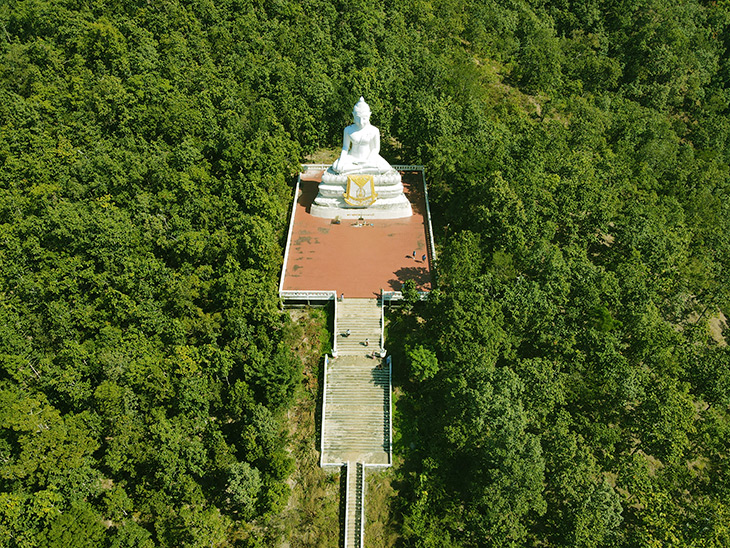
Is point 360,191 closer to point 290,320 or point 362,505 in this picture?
point 290,320

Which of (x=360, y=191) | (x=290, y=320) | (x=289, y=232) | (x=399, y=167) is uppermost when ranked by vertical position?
(x=399, y=167)

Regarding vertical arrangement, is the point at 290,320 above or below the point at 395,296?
below

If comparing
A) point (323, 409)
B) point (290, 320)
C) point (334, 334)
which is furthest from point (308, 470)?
point (290, 320)

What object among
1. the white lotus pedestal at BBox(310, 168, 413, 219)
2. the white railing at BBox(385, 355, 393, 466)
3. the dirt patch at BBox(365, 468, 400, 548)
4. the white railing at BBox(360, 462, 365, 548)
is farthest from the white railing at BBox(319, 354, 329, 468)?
the white lotus pedestal at BBox(310, 168, 413, 219)

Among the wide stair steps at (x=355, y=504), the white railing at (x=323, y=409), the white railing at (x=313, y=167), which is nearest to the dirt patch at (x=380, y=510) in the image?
the wide stair steps at (x=355, y=504)

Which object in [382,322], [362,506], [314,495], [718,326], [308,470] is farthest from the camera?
[718,326]

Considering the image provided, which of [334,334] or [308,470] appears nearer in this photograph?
[308,470]

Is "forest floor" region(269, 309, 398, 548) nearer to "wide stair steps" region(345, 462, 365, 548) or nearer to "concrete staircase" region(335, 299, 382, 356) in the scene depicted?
"wide stair steps" region(345, 462, 365, 548)
